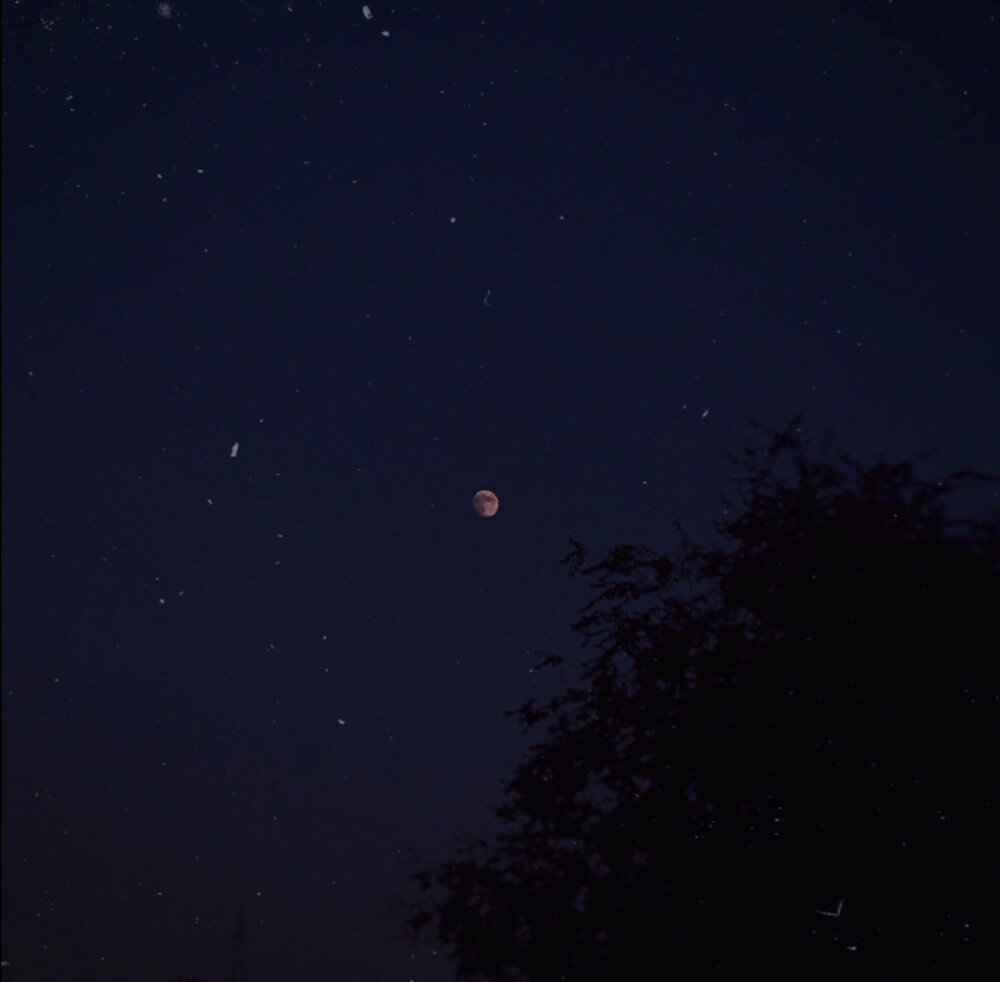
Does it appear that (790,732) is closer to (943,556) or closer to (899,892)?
(899,892)

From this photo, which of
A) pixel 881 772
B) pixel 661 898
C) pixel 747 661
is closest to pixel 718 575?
pixel 747 661

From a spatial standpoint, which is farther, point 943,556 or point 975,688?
point 943,556

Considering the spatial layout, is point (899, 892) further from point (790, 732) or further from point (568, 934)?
point (568, 934)

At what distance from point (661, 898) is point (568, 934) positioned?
1253 millimetres

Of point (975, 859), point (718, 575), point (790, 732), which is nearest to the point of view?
point (975, 859)

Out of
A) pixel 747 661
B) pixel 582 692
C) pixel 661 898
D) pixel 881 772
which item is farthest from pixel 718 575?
pixel 661 898

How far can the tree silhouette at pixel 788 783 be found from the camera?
11109 millimetres

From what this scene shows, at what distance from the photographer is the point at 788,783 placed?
1162cm

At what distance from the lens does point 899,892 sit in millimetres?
11047

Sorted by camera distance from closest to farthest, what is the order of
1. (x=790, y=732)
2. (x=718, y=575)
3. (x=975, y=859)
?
1. (x=975, y=859)
2. (x=790, y=732)
3. (x=718, y=575)

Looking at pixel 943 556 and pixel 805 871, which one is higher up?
pixel 943 556

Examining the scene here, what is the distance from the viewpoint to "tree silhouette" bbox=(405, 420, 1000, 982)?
1111 centimetres

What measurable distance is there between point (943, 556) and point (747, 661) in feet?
8.85

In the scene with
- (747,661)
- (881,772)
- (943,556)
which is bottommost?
(881,772)
